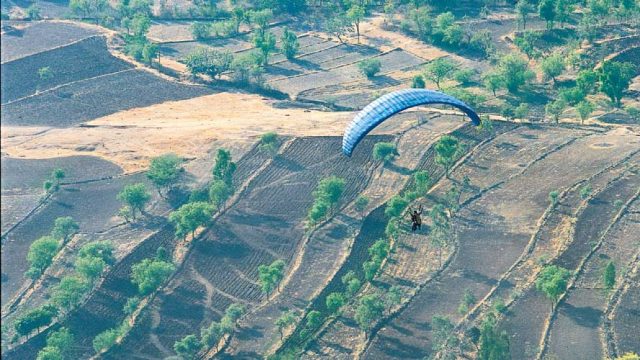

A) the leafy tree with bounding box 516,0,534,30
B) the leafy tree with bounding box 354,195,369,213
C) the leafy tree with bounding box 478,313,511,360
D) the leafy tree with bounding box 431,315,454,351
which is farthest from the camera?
the leafy tree with bounding box 516,0,534,30

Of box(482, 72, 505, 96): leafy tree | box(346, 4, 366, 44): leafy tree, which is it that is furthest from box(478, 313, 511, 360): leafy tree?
box(346, 4, 366, 44): leafy tree

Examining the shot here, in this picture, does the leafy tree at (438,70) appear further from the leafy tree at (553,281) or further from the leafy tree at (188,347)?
the leafy tree at (188,347)

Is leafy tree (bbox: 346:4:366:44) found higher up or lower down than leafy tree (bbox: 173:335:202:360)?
higher up

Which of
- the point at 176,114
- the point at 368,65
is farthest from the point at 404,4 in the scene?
the point at 176,114

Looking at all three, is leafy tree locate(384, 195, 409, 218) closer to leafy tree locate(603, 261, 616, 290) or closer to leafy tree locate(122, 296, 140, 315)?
leafy tree locate(603, 261, 616, 290)

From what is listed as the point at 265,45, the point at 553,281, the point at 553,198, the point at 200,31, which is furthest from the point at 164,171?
the point at 200,31

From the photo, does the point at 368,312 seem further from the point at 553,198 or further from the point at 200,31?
the point at 200,31
